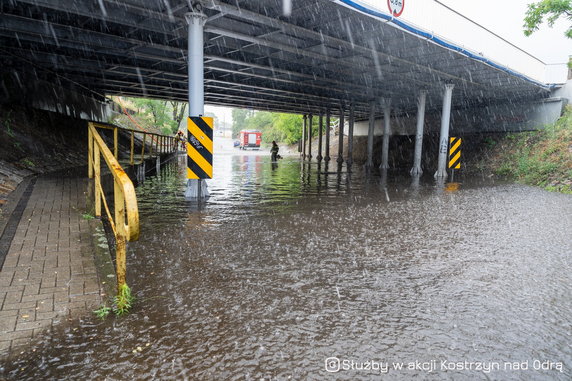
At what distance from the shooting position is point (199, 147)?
29.6ft

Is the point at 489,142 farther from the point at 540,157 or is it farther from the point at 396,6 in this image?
the point at 396,6

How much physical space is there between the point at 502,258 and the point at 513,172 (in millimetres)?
14898

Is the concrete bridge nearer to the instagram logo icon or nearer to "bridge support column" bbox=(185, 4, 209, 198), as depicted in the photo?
"bridge support column" bbox=(185, 4, 209, 198)

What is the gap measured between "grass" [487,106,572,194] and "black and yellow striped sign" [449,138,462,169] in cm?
258

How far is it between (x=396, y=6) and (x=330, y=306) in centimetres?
916

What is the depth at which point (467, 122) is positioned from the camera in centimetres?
2602

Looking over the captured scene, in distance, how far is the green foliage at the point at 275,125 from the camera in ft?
138

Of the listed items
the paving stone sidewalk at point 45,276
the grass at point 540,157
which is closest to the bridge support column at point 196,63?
the paving stone sidewalk at point 45,276

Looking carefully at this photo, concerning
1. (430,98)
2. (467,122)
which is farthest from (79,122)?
(467,122)

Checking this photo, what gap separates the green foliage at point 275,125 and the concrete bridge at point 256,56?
17882 mm

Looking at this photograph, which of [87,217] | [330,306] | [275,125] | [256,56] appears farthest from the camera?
[275,125]

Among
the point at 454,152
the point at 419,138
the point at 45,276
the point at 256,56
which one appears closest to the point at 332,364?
the point at 45,276

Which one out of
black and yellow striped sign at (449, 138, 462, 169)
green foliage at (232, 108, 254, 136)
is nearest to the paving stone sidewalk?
black and yellow striped sign at (449, 138, 462, 169)

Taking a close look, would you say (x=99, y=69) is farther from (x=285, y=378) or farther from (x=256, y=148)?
(x=256, y=148)
